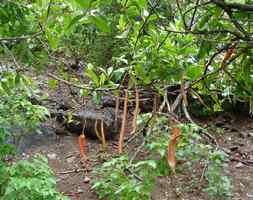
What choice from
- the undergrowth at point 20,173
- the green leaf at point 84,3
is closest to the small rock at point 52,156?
the undergrowth at point 20,173

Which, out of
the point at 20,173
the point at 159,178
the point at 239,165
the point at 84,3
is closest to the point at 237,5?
the point at 84,3

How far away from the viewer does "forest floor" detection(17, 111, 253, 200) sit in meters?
3.04

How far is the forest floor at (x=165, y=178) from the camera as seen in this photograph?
3037 mm

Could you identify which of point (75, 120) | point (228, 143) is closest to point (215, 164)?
point (228, 143)

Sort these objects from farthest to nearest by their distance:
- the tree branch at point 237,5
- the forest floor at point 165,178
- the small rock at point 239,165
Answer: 1. the small rock at point 239,165
2. the forest floor at point 165,178
3. the tree branch at point 237,5

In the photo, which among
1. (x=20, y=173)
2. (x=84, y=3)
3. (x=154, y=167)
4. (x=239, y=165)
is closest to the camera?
(x=84, y=3)

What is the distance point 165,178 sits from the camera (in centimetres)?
321

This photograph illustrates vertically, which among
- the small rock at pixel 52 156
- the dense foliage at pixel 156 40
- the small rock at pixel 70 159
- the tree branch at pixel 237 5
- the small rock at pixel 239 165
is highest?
the tree branch at pixel 237 5

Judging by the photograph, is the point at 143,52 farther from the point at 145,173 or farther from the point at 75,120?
the point at 75,120

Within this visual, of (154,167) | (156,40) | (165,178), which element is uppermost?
(156,40)

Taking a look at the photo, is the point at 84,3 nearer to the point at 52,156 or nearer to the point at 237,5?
the point at 237,5

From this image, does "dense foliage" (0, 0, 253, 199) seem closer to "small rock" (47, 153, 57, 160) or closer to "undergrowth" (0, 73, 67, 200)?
"undergrowth" (0, 73, 67, 200)

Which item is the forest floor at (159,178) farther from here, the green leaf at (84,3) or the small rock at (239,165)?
the green leaf at (84,3)

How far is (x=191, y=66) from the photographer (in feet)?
3.53
